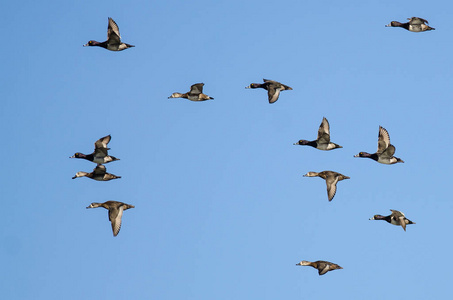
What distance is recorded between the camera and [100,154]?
166ft

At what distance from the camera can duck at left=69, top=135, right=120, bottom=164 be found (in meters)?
50.1

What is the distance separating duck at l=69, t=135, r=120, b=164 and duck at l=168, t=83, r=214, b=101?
15.9 ft

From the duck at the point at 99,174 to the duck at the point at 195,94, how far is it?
5.58m

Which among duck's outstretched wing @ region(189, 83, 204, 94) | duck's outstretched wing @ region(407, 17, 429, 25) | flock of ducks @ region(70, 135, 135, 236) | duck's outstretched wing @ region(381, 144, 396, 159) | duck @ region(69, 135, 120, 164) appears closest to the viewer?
flock of ducks @ region(70, 135, 135, 236)

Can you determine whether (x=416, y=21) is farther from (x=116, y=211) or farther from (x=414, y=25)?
(x=116, y=211)

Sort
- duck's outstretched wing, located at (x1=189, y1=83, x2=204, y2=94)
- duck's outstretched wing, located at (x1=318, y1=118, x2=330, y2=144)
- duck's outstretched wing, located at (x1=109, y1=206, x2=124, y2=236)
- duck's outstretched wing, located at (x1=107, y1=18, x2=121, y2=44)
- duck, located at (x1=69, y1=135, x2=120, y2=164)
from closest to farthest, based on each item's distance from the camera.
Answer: duck's outstretched wing, located at (x1=109, y1=206, x2=124, y2=236) → duck, located at (x1=69, y1=135, x2=120, y2=164) → duck's outstretched wing, located at (x1=107, y1=18, x2=121, y2=44) → duck's outstretched wing, located at (x1=189, y1=83, x2=204, y2=94) → duck's outstretched wing, located at (x1=318, y1=118, x2=330, y2=144)

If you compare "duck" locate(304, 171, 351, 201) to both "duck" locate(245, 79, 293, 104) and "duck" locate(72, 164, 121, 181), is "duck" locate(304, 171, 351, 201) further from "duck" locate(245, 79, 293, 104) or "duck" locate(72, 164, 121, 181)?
"duck" locate(72, 164, 121, 181)

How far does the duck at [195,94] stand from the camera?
169 ft

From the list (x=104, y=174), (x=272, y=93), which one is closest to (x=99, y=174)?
(x=104, y=174)

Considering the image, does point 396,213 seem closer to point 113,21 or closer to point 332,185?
point 332,185

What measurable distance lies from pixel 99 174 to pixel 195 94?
672cm

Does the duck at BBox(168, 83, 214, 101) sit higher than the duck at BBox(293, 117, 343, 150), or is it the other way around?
the duck at BBox(168, 83, 214, 101)

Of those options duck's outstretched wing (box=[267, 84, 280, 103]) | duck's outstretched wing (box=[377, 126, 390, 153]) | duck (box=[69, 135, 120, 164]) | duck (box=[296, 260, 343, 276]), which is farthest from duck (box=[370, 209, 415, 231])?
duck (box=[69, 135, 120, 164])

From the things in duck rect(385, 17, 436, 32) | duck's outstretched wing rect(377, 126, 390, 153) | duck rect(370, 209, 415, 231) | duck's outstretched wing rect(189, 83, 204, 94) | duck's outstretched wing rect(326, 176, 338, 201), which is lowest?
duck rect(370, 209, 415, 231)
